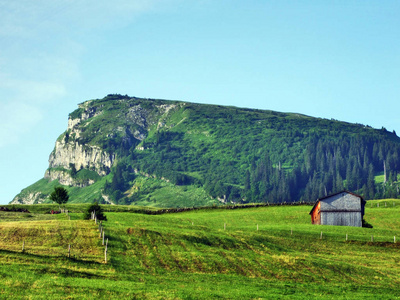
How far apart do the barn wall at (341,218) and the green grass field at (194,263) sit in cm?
1256

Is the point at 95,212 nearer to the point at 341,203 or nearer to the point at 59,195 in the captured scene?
the point at 341,203

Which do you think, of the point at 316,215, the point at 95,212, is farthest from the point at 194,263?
the point at 316,215

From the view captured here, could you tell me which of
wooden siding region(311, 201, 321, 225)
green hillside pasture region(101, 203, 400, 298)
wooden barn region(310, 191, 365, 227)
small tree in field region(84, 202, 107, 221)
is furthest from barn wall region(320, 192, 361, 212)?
small tree in field region(84, 202, 107, 221)

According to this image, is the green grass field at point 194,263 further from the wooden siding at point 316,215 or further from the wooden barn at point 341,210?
the wooden siding at point 316,215

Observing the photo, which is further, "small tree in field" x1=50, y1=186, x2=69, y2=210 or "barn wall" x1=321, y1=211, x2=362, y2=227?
"small tree in field" x1=50, y1=186, x2=69, y2=210

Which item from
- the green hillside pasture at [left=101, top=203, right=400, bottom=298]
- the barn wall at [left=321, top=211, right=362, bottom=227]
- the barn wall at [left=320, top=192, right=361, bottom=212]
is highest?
the barn wall at [left=320, top=192, right=361, bottom=212]

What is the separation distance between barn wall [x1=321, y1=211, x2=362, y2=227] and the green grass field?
1256cm

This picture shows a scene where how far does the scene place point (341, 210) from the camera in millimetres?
106188

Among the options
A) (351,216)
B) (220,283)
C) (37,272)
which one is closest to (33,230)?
(37,272)

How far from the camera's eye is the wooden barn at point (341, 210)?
346ft

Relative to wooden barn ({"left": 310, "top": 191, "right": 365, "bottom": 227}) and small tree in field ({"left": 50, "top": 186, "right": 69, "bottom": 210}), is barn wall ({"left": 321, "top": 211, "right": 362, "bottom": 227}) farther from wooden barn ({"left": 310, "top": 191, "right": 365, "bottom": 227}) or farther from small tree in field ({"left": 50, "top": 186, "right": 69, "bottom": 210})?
small tree in field ({"left": 50, "top": 186, "right": 69, "bottom": 210})

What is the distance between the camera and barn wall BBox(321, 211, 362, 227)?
4134 inches

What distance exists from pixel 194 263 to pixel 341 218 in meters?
57.0

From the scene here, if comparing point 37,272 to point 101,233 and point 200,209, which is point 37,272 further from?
point 200,209
